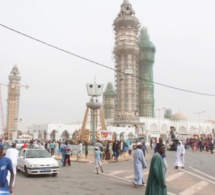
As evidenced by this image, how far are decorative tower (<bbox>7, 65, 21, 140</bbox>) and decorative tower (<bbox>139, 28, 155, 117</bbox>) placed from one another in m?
64.4

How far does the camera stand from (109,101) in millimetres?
102250

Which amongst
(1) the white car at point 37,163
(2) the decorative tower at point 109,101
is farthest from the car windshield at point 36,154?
(2) the decorative tower at point 109,101

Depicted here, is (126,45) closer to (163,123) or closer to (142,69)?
(142,69)

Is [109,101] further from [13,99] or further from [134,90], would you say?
[13,99]

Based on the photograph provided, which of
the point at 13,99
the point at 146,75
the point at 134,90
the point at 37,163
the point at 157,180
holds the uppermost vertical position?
the point at 146,75

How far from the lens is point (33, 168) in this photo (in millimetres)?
12648

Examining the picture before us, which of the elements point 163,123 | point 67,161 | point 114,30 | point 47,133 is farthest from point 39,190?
point 114,30

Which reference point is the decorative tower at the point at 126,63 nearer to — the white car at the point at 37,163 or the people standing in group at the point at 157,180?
the white car at the point at 37,163

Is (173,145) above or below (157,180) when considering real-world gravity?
below

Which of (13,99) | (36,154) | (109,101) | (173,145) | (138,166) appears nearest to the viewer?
(138,166)

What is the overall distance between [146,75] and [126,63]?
9.22m

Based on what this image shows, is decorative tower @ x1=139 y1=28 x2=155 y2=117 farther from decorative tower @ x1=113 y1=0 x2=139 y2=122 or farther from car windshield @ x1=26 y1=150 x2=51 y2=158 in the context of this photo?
car windshield @ x1=26 y1=150 x2=51 y2=158

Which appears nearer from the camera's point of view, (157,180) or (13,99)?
(157,180)

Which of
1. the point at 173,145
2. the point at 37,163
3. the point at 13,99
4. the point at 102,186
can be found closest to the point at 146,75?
the point at 173,145
